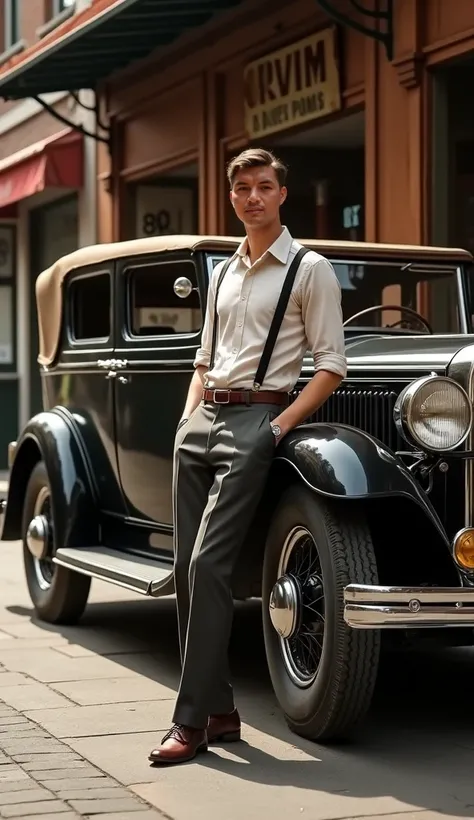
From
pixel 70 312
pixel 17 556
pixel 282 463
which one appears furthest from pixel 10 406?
pixel 282 463

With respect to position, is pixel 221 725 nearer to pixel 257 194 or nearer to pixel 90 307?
pixel 257 194

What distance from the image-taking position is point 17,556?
408 inches

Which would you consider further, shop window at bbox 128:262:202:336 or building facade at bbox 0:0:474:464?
building facade at bbox 0:0:474:464

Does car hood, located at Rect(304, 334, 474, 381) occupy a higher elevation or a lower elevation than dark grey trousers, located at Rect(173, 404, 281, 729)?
higher

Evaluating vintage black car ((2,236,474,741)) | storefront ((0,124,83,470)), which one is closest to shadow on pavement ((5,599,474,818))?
vintage black car ((2,236,474,741))

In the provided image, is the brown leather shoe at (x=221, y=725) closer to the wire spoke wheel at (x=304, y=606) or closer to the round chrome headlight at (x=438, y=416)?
the wire spoke wheel at (x=304, y=606)

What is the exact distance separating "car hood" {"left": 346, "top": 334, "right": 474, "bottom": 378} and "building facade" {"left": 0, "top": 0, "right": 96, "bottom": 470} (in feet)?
36.4

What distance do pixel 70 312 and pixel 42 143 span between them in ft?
31.4

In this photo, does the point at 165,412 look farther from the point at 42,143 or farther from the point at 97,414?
the point at 42,143

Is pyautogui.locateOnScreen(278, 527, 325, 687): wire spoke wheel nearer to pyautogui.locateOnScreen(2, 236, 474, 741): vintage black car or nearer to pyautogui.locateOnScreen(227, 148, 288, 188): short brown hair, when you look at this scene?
pyautogui.locateOnScreen(2, 236, 474, 741): vintage black car

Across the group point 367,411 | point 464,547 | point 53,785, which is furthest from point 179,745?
point 367,411

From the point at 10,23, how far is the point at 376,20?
1057 centimetres

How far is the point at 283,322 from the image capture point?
15.3 feet

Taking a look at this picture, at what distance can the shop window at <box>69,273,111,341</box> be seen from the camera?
7023mm
